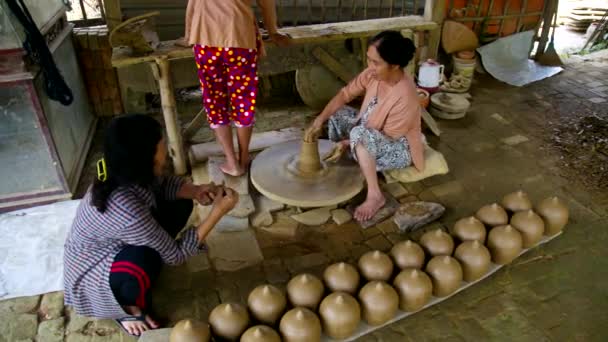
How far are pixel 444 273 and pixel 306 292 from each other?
2.49 ft

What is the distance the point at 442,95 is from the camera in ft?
16.1

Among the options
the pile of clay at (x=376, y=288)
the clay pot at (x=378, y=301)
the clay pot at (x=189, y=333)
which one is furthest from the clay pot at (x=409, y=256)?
the clay pot at (x=189, y=333)

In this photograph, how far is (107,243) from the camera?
2.22 metres

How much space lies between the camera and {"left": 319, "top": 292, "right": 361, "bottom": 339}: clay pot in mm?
2150

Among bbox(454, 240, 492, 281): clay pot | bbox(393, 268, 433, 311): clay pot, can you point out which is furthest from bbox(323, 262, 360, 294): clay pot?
bbox(454, 240, 492, 281): clay pot

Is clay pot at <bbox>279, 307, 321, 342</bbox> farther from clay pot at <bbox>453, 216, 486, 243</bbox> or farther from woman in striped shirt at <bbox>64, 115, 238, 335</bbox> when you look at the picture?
clay pot at <bbox>453, 216, 486, 243</bbox>

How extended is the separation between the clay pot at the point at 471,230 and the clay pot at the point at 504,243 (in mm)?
60

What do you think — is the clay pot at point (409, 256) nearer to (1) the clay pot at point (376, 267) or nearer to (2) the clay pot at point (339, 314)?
(1) the clay pot at point (376, 267)

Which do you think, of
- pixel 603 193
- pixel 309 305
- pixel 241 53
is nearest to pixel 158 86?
pixel 241 53

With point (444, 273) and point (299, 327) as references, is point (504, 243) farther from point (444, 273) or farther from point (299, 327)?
point (299, 327)

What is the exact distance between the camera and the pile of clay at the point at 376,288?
2115mm

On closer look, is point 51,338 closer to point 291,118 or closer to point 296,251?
point 296,251

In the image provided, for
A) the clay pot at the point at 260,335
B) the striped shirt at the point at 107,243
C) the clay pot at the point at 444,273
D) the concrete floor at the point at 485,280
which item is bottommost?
the concrete floor at the point at 485,280

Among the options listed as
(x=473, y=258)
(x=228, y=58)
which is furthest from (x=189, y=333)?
(x=228, y=58)
